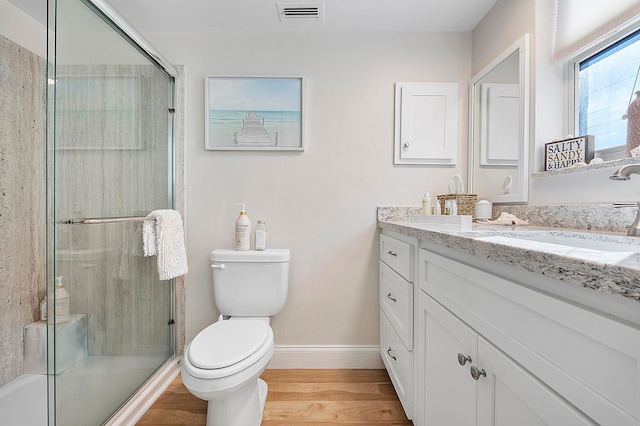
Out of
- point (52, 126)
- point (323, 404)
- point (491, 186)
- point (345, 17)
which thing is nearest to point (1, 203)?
point (52, 126)

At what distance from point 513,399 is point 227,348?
3.31ft

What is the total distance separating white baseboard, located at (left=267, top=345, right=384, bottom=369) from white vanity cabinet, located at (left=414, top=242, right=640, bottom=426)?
81 cm

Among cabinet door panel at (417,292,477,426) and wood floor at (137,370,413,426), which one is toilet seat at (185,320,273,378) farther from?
cabinet door panel at (417,292,477,426)

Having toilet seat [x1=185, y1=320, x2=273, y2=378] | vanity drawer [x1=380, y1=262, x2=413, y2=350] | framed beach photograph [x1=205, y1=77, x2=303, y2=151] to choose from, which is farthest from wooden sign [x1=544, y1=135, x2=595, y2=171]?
toilet seat [x1=185, y1=320, x2=273, y2=378]

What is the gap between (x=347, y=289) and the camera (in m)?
2.01

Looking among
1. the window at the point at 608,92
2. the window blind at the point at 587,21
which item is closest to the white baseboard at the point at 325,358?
the window at the point at 608,92

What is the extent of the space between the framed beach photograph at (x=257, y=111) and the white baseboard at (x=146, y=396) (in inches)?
52.7

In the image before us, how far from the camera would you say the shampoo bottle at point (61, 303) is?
1.08 metres

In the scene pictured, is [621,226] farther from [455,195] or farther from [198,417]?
[198,417]

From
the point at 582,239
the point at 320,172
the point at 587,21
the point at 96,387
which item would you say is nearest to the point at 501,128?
the point at 587,21

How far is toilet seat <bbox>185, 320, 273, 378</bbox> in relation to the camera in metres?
1.18

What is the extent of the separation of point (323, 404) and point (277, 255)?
0.79 m

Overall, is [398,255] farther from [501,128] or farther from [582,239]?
[501,128]

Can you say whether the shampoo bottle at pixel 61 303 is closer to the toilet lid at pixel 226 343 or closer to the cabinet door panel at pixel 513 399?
the toilet lid at pixel 226 343
